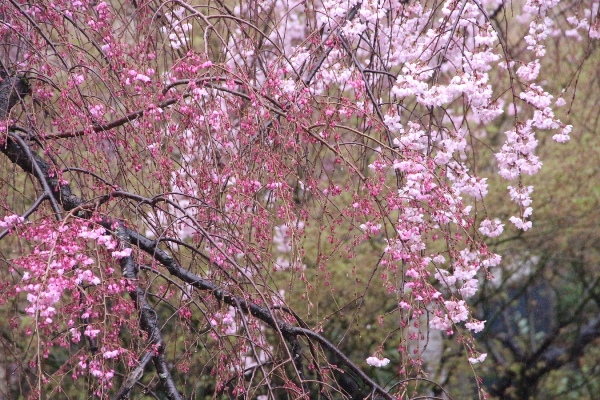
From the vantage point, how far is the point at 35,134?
2.95 metres

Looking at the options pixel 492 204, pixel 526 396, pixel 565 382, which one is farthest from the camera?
pixel 565 382

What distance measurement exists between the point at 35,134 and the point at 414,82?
1280 millimetres

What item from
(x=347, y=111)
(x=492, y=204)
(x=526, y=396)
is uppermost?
(x=492, y=204)

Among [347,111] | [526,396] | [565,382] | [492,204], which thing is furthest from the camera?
[565,382]

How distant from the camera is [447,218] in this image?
Answer: 3135 millimetres

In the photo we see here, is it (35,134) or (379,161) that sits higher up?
(379,161)

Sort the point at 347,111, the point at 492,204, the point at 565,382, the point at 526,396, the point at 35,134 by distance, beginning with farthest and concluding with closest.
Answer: the point at 565,382
the point at 526,396
the point at 492,204
the point at 347,111
the point at 35,134

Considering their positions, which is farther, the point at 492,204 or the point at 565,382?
the point at 565,382

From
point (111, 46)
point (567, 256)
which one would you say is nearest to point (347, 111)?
point (111, 46)

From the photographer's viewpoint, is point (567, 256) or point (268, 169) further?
point (567, 256)

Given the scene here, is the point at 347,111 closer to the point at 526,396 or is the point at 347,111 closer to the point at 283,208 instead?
the point at 283,208

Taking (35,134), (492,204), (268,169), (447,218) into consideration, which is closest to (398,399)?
(447,218)

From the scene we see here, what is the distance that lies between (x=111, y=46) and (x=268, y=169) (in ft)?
2.46

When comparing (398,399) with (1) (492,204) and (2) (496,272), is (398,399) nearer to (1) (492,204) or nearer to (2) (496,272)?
(1) (492,204)
